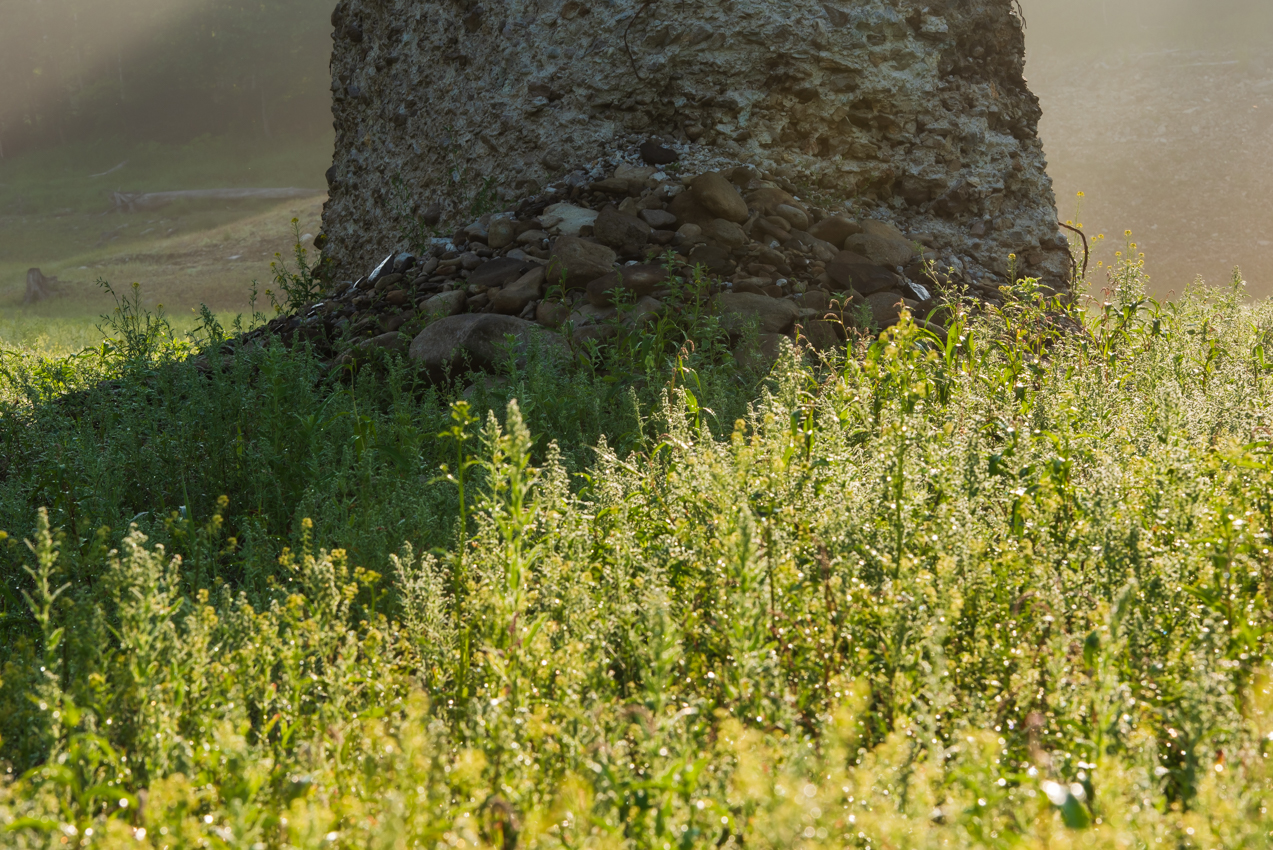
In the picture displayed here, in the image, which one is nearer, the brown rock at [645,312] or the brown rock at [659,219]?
the brown rock at [645,312]

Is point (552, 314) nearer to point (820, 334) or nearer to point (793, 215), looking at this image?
point (820, 334)

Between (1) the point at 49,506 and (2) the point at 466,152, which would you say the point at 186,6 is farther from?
(1) the point at 49,506

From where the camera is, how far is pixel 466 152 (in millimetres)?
8828

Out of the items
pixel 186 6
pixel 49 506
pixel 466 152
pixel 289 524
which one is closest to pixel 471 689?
pixel 289 524

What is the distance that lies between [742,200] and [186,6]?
5407 cm

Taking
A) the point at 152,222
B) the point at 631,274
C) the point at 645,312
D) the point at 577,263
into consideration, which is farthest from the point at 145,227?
the point at 645,312

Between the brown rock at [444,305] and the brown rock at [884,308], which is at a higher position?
the brown rock at [444,305]

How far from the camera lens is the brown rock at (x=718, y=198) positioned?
7.18m

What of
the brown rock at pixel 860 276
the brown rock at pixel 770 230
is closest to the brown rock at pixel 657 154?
the brown rock at pixel 770 230

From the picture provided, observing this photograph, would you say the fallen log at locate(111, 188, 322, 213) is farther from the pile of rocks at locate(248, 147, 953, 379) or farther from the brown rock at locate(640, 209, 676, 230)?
the brown rock at locate(640, 209, 676, 230)

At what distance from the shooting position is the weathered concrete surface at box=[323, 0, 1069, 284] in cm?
816

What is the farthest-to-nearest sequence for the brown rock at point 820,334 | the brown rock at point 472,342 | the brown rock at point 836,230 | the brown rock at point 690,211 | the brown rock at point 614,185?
the brown rock at point 614,185 → the brown rock at point 836,230 → the brown rock at point 690,211 → the brown rock at point 820,334 → the brown rock at point 472,342

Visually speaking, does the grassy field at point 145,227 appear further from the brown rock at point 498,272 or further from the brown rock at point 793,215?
the brown rock at point 793,215

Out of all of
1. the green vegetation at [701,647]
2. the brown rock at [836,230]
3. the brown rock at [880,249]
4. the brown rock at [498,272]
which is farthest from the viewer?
the brown rock at [836,230]
